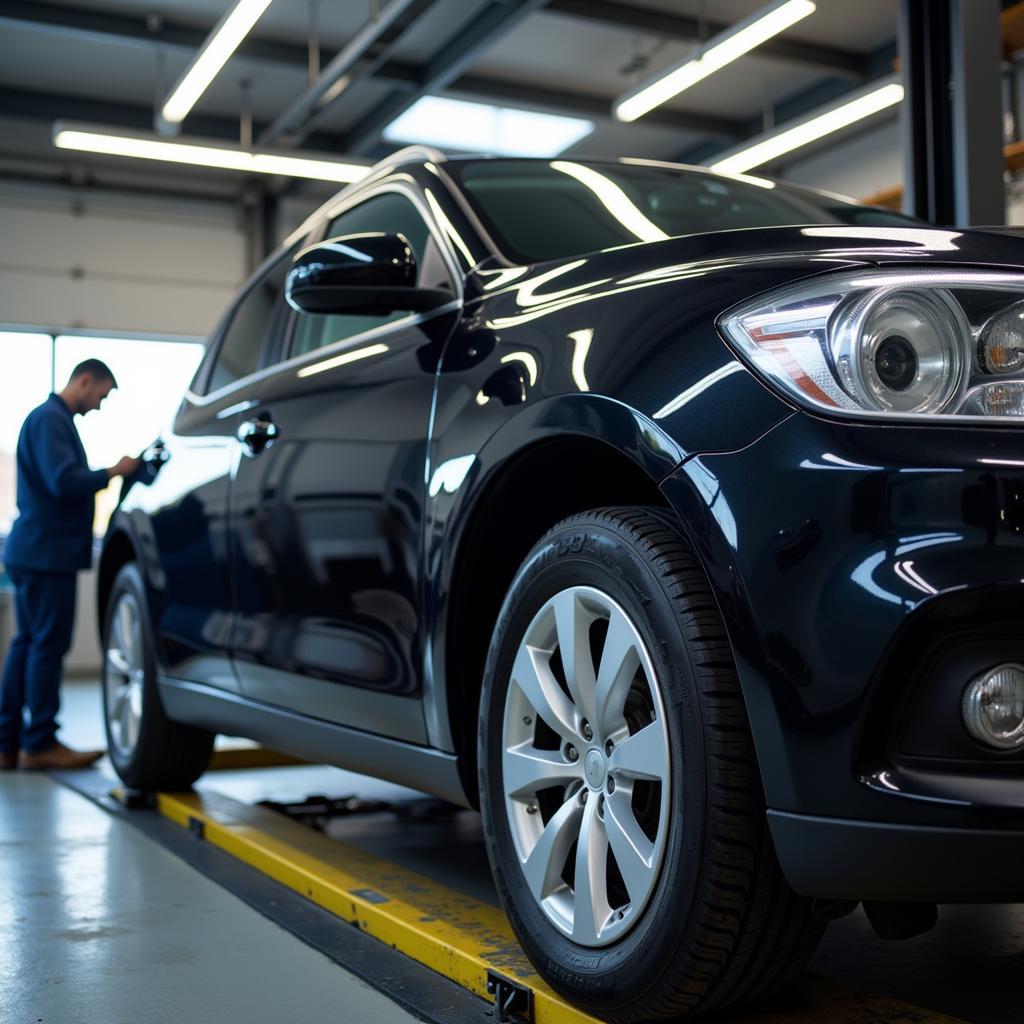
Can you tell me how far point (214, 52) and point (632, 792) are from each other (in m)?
6.19

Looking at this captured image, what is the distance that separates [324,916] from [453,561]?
89cm

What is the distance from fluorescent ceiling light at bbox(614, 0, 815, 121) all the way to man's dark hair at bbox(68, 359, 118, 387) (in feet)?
11.4

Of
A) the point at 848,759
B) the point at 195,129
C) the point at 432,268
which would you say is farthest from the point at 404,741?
the point at 195,129

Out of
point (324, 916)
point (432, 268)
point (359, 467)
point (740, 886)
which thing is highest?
point (432, 268)

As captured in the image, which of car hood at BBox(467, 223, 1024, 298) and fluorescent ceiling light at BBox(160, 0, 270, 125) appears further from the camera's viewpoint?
fluorescent ceiling light at BBox(160, 0, 270, 125)

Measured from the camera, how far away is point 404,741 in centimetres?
224

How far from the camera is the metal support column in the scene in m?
3.77

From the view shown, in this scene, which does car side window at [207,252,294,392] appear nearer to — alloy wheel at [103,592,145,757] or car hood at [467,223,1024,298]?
alloy wheel at [103,592,145,757]

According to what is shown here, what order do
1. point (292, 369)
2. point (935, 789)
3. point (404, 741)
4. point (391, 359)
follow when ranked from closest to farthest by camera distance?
point (935, 789), point (404, 741), point (391, 359), point (292, 369)

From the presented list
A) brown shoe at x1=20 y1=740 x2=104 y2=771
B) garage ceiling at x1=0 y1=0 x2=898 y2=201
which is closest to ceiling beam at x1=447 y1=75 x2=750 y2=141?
garage ceiling at x1=0 y1=0 x2=898 y2=201

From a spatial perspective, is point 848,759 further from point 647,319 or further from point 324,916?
point 324,916

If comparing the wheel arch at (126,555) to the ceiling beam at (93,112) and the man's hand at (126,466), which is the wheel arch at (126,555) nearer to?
the man's hand at (126,466)

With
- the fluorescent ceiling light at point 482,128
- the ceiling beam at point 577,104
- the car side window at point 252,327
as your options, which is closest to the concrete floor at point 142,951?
the car side window at point 252,327

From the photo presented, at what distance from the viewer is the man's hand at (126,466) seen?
392 centimetres
